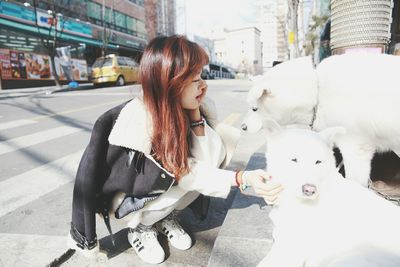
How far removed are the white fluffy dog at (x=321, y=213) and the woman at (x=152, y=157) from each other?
251 millimetres

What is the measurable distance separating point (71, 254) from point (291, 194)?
1.51 metres

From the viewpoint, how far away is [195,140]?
197 centimetres

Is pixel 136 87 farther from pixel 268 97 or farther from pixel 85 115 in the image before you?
pixel 85 115

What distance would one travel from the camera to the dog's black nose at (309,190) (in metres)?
1.22

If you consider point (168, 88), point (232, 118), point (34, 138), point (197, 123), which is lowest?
point (34, 138)

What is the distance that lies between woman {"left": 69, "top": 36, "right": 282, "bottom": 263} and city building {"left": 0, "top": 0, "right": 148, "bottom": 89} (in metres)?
17.2

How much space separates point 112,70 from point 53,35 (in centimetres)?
696

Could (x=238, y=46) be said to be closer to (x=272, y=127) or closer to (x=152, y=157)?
(x=152, y=157)

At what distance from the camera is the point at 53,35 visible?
2067 cm

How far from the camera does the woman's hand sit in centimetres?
139

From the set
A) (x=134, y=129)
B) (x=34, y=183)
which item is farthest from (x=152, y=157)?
(x=34, y=183)

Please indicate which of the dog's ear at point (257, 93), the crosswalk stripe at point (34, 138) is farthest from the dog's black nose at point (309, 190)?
the crosswalk stripe at point (34, 138)

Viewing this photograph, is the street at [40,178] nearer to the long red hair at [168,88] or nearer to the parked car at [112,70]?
the long red hair at [168,88]

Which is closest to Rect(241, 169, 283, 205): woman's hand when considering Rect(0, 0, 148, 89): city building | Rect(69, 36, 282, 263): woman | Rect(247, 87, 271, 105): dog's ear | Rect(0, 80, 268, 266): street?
Rect(69, 36, 282, 263): woman
